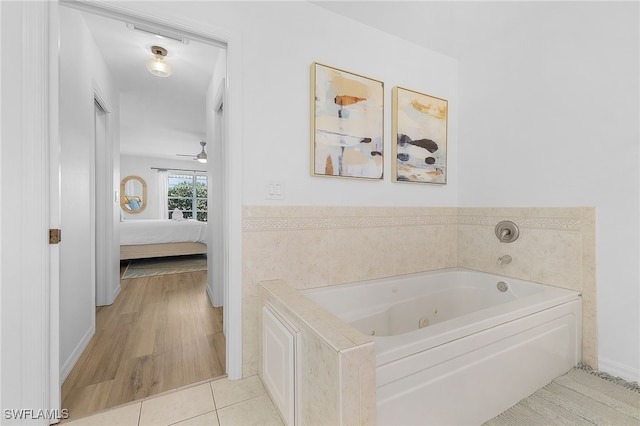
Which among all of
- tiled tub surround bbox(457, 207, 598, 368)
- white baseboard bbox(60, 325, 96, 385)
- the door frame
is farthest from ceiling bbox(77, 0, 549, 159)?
white baseboard bbox(60, 325, 96, 385)

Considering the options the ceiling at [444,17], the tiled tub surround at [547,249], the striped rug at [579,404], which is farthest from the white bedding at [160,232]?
the striped rug at [579,404]

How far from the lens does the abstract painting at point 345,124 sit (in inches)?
73.8

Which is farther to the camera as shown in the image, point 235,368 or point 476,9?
point 476,9

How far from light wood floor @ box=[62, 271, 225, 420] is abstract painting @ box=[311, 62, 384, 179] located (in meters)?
1.49

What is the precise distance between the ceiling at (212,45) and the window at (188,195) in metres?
4.02

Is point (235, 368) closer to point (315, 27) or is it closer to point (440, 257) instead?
point (440, 257)

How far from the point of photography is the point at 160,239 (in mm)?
4957

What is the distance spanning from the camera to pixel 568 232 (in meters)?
1.85

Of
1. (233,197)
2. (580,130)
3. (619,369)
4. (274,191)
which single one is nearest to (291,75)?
(274,191)

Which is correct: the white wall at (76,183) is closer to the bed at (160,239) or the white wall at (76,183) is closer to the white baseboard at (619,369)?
the bed at (160,239)

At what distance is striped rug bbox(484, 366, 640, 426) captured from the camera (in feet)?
4.28

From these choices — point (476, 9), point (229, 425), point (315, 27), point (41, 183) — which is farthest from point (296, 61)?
point (229, 425)

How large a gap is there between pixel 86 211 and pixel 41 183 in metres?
1.09

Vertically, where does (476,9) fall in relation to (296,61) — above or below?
above
